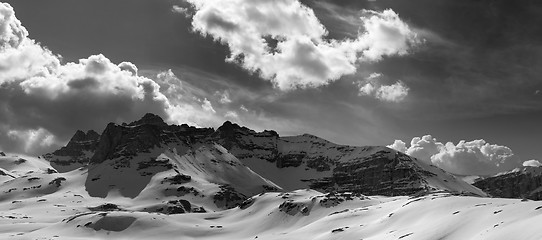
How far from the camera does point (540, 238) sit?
211ft

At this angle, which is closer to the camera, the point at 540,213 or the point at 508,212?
the point at 540,213

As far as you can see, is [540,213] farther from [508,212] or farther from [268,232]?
[268,232]

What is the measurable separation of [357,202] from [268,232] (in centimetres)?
3519

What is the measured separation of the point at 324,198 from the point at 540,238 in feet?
405

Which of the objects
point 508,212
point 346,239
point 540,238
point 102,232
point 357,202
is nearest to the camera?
point 540,238

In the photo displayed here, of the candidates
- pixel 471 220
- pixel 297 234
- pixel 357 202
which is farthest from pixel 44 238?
pixel 471 220

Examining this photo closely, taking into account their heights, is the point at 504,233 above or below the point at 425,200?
below

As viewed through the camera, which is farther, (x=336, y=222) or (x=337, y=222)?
(x=336, y=222)

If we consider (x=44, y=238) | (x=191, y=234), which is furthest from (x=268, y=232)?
(x=44, y=238)

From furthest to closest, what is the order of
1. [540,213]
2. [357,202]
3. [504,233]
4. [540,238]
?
[357,202], [540,213], [504,233], [540,238]

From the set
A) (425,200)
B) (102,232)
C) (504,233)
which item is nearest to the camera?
(504,233)

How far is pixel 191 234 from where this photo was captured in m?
165

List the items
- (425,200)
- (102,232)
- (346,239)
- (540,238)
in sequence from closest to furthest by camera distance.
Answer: (540,238)
(346,239)
(425,200)
(102,232)

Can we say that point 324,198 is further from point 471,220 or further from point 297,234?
point 471,220
